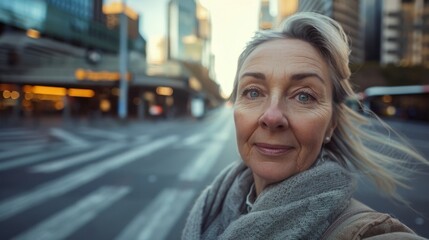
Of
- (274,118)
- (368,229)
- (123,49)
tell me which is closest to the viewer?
(368,229)

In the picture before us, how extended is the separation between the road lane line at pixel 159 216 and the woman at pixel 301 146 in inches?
131

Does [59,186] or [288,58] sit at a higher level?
[288,58]

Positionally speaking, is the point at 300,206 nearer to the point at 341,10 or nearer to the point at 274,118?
the point at 274,118

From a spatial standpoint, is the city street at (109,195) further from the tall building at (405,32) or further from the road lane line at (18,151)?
the tall building at (405,32)

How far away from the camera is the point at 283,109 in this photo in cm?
117

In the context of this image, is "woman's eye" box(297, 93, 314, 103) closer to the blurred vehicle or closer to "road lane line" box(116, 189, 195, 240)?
"road lane line" box(116, 189, 195, 240)

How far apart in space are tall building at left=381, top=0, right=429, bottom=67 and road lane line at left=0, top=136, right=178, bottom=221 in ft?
195

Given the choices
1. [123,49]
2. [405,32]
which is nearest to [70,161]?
[123,49]

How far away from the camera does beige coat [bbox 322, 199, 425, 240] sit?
956 millimetres

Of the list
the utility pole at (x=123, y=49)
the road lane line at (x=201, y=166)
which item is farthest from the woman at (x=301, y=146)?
the utility pole at (x=123, y=49)

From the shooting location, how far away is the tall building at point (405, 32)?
58.8m

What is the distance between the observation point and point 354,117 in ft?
4.79

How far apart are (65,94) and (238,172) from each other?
44155 millimetres

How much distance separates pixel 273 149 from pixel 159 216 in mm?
4412
